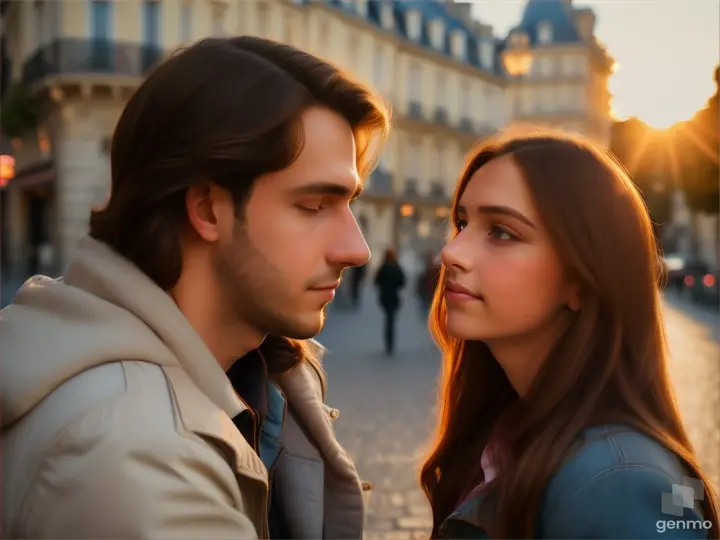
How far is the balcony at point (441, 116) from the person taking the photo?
132 feet

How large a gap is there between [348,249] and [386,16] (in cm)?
3617

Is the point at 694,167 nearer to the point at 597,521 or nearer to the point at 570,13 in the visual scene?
the point at 597,521

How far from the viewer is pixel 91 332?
1.36 metres

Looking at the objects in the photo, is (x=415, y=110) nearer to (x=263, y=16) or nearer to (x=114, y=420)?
(x=263, y=16)

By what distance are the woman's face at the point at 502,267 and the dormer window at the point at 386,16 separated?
3490 centimetres

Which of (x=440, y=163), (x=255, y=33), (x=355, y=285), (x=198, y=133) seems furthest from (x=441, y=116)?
(x=198, y=133)

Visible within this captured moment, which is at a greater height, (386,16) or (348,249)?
(386,16)

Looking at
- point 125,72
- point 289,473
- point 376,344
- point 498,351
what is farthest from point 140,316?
point 125,72

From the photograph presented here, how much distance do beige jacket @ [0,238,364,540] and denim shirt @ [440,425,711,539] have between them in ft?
2.01

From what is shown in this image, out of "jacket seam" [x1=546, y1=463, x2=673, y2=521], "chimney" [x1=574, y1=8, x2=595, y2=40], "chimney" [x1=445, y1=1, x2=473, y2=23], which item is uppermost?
"chimney" [x1=574, y1=8, x2=595, y2=40]

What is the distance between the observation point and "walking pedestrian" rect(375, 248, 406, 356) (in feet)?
40.3

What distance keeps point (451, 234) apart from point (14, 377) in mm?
1337

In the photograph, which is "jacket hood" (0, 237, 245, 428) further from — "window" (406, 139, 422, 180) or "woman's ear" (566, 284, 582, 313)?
"window" (406, 139, 422, 180)

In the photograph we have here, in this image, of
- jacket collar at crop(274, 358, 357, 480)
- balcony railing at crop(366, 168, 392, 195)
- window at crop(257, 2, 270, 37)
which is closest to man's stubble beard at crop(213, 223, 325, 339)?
jacket collar at crop(274, 358, 357, 480)
